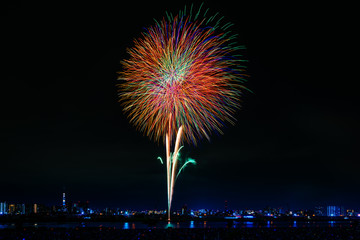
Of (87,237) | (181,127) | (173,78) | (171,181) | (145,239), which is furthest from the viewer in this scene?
(87,237)

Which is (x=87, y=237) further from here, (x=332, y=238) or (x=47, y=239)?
(x=332, y=238)

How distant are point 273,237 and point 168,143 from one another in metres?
20.5

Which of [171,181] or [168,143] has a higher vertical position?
[168,143]

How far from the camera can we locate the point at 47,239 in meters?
45.5

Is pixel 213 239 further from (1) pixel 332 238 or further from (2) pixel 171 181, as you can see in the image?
(1) pixel 332 238

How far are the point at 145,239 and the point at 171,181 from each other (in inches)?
321

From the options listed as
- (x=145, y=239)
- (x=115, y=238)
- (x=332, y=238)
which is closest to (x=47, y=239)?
(x=115, y=238)

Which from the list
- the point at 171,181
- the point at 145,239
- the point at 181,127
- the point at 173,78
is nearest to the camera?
the point at 173,78

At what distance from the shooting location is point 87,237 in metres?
48.1

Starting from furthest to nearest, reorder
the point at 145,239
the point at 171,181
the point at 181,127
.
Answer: the point at 145,239 < the point at 171,181 < the point at 181,127

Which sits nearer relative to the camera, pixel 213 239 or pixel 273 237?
pixel 213 239

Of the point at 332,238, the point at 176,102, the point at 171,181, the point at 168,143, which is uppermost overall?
the point at 176,102

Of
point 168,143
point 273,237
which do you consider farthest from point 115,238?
point 273,237

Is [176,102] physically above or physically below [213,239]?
above
